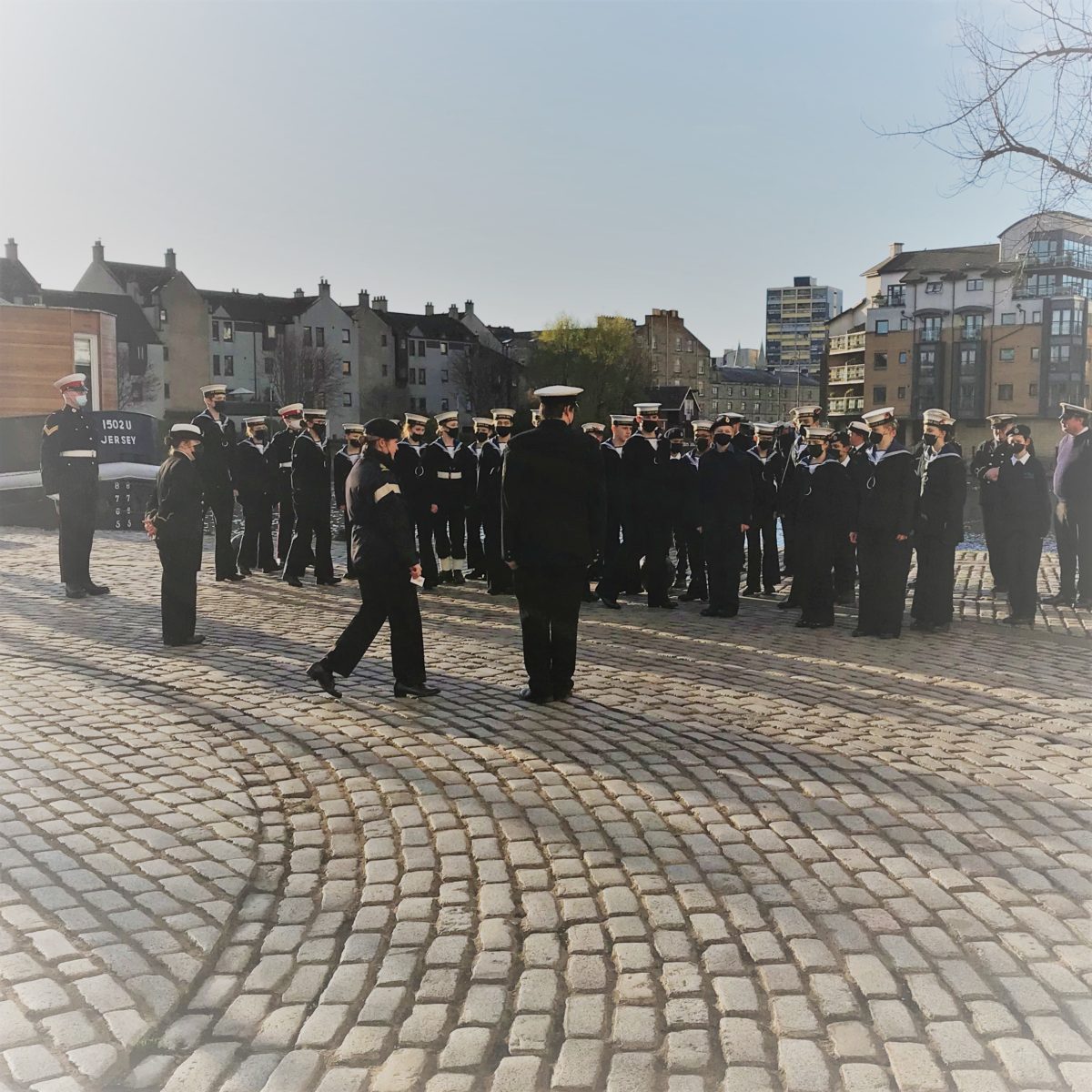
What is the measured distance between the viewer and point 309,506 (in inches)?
563

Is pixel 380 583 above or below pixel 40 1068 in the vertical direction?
above

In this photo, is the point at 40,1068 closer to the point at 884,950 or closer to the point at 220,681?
the point at 884,950

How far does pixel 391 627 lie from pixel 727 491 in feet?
17.5

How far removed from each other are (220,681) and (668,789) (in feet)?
13.5

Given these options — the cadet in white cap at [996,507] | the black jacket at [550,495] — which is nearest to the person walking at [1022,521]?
the cadet in white cap at [996,507]

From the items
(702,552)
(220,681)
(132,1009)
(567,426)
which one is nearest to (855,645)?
(702,552)

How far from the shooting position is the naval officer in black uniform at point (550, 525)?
302 inches

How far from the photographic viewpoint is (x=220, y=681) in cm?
837

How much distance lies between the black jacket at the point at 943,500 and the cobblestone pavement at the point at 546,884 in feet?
8.71

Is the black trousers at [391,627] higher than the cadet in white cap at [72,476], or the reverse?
the cadet in white cap at [72,476]

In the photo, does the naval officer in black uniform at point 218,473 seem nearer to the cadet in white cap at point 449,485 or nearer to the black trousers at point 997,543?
the cadet in white cap at point 449,485

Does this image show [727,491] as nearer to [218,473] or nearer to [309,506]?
[309,506]

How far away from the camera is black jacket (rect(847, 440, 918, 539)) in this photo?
34.7 ft

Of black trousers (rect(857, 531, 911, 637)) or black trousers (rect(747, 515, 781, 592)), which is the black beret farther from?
black trousers (rect(747, 515, 781, 592))
